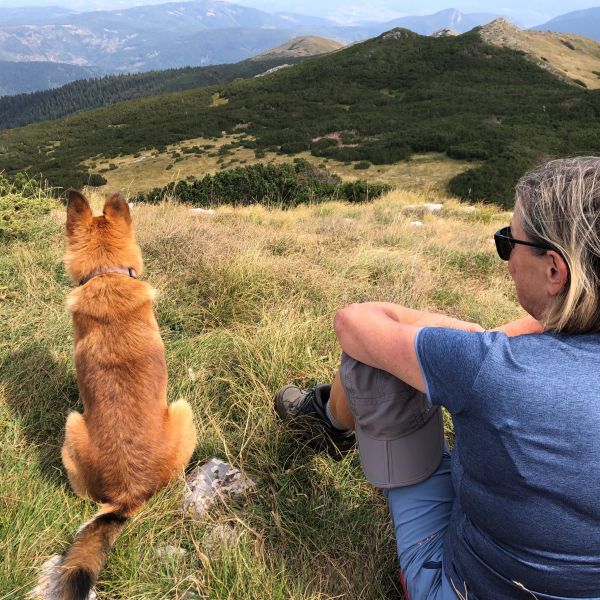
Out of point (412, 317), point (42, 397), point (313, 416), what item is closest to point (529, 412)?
point (412, 317)

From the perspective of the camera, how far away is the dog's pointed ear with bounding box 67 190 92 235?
2.27m

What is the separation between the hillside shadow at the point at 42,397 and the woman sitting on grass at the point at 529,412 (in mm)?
1640

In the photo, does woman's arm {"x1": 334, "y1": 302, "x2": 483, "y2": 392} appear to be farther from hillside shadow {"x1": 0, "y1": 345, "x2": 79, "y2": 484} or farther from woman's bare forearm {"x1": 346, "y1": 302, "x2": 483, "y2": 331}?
hillside shadow {"x1": 0, "y1": 345, "x2": 79, "y2": 484}

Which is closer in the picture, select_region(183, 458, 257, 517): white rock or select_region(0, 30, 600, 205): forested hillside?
select_region(183, 458, 257, 517): white rock

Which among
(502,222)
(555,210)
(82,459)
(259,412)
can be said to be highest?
(555,210)

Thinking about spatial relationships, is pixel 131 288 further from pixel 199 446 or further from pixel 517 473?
pixel 517 473

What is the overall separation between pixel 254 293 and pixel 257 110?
4209cm

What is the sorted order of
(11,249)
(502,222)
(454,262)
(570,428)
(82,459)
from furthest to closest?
(502,222) < (454,262) < (11,249) < (82,459) < (570,428)

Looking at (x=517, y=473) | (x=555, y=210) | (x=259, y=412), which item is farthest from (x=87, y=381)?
(x=555, y=210)

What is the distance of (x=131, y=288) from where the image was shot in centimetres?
227

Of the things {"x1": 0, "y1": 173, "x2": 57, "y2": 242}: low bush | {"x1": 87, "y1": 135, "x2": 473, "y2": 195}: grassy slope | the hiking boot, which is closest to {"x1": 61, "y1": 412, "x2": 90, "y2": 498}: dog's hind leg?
the hiking boot

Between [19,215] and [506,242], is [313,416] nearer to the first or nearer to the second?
[506,242]

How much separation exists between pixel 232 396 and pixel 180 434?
48 cm

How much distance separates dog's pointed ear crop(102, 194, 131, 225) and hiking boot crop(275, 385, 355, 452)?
4.15 ft
